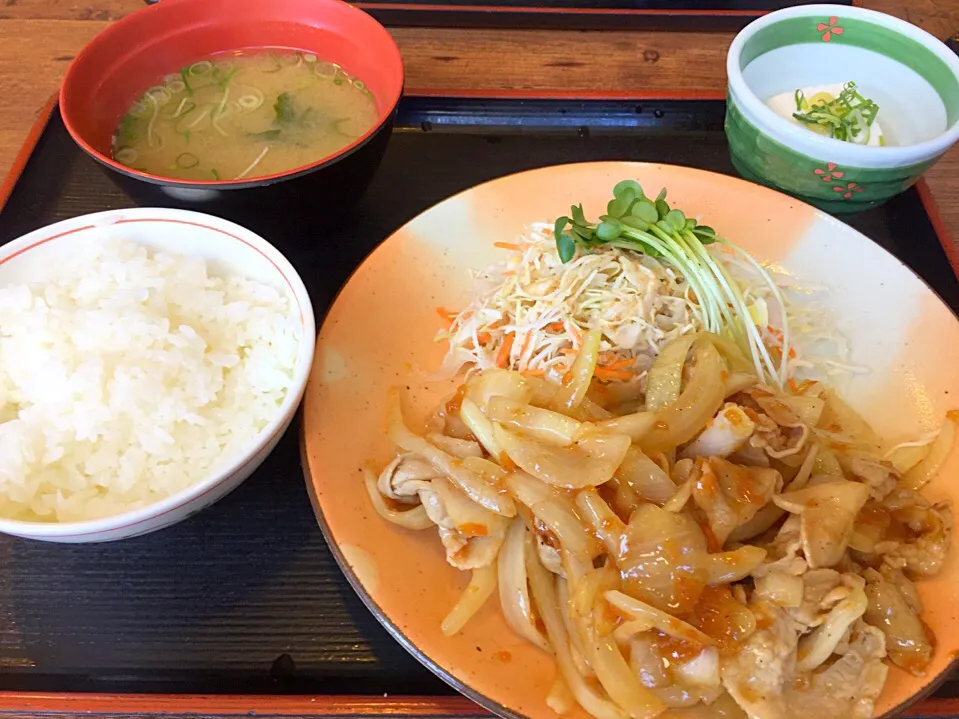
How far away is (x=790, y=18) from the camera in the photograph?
212cm

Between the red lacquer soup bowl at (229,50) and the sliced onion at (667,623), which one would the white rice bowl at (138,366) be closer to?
the red lacquer soup bowl at (229,50)

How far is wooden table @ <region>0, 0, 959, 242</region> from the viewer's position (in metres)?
2.45

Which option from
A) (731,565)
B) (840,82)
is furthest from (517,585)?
(840,82)

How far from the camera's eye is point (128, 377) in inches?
55.6

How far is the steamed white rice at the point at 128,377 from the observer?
1354 millimetres

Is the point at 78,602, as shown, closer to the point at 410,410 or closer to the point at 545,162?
the point at 410,410

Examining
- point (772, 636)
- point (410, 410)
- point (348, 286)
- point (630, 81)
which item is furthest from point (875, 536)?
point (630, 81)

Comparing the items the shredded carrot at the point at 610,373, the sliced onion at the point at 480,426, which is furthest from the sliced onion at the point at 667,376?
the sliced onion at the point at 480,426

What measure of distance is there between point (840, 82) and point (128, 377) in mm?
2183

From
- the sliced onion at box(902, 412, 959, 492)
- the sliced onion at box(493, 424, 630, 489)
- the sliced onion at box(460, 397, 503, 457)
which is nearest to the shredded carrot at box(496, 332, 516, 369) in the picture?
the sliced onion at box(460, 397, 503, 457)

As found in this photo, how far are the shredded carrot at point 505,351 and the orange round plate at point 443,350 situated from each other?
162 mm

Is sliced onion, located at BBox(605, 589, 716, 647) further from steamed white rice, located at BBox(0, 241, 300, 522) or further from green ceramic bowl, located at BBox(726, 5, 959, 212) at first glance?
green ceramic bowl, located at BBox(726, 5, 959, 212)

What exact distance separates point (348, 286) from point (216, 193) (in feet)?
1.18

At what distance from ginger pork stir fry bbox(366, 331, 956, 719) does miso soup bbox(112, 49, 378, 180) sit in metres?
0.86
